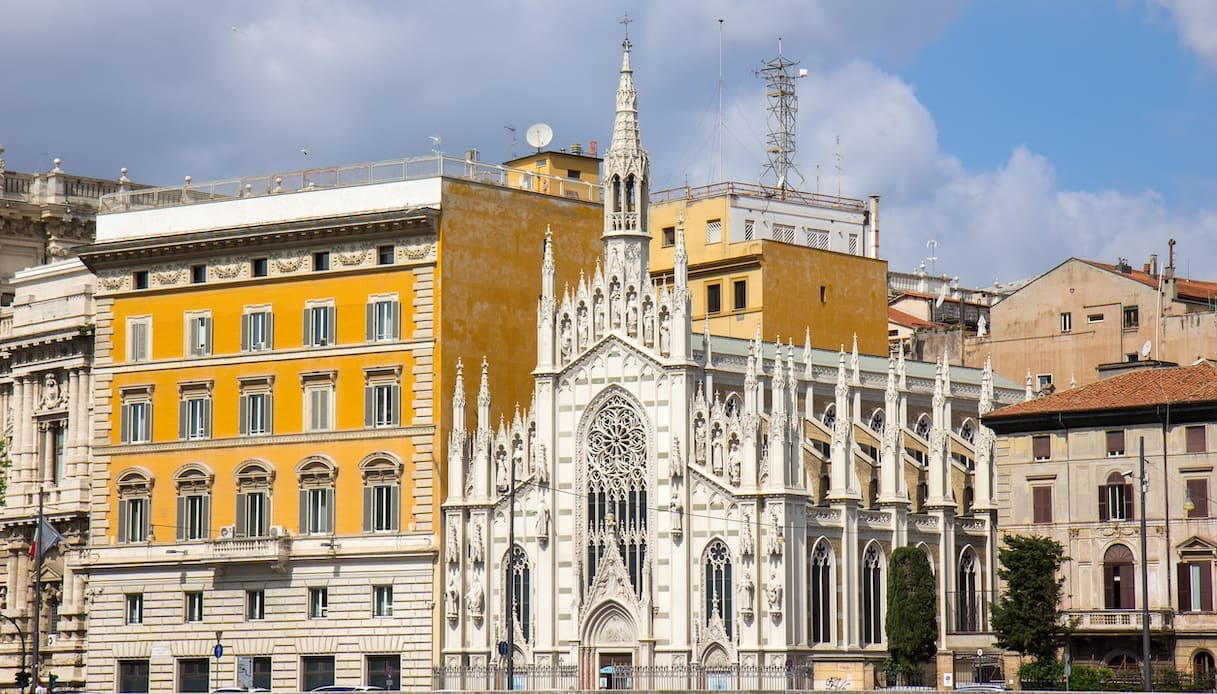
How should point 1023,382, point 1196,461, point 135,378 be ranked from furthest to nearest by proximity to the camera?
point 1023,382 → point 135,378 → point 1196,461

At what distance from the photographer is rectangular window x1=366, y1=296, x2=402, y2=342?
93.4 meters

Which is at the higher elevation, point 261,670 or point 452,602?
point 452,602

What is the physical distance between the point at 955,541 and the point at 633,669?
49.2 feet

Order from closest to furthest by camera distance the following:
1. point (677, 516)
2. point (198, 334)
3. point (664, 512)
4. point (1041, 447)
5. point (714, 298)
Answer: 1. point (677, 516)
2. point (664, 512)
3. point (1041, 447)
4. point (198, 334)
5. point (714, 298)

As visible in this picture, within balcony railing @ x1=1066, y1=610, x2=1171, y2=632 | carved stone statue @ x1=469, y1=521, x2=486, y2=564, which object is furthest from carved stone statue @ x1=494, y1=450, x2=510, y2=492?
balcony railing @ x1=1066, y1=610, x2=1171, y2=632

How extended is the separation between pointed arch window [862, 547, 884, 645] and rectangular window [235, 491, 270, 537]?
79.6 ft

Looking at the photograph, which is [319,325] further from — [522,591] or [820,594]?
[820,594]

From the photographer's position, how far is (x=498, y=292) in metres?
95.2

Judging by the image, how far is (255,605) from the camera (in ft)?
313

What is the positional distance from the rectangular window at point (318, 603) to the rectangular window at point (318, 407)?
6.44 m

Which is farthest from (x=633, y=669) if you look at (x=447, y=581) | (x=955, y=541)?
(x=955, y=541)

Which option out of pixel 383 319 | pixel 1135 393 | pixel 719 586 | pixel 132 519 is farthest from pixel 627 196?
pixel 132 519

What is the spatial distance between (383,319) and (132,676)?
61.9ft

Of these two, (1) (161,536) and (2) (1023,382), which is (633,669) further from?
(2) (1023,382)
